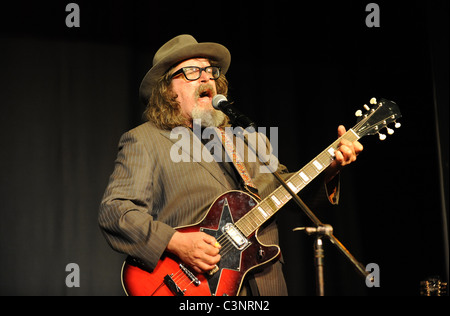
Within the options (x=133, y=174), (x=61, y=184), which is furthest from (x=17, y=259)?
(x=133, y=174)

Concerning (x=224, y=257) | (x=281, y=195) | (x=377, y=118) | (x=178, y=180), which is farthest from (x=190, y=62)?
(x=224, y=257)

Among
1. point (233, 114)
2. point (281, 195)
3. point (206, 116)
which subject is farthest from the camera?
point (206, 116)

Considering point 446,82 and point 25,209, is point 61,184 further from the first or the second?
point 446,82

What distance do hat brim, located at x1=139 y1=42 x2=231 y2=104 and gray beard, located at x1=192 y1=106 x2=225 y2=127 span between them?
316mm

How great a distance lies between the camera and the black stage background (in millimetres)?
3363

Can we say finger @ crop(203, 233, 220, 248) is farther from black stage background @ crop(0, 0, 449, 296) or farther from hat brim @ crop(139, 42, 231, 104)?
black stage background @ crop(0, 0, 449, 296)

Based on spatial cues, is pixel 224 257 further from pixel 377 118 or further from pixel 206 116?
pixel 377 118

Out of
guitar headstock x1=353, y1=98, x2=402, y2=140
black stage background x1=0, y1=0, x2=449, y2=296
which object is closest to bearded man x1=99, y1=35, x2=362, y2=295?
guitar headstock x1=353, y1=98, x2=402, y2=140

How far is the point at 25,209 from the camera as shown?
336 centimetres

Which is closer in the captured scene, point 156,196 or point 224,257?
point 224,257

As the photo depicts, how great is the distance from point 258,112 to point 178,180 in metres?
1.72

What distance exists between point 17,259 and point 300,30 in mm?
2757

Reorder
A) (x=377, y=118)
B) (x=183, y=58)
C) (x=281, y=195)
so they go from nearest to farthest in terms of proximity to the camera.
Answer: (x=281, y=195), (x=377, y=118), (x=183, y=58)

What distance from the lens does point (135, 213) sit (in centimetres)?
222
